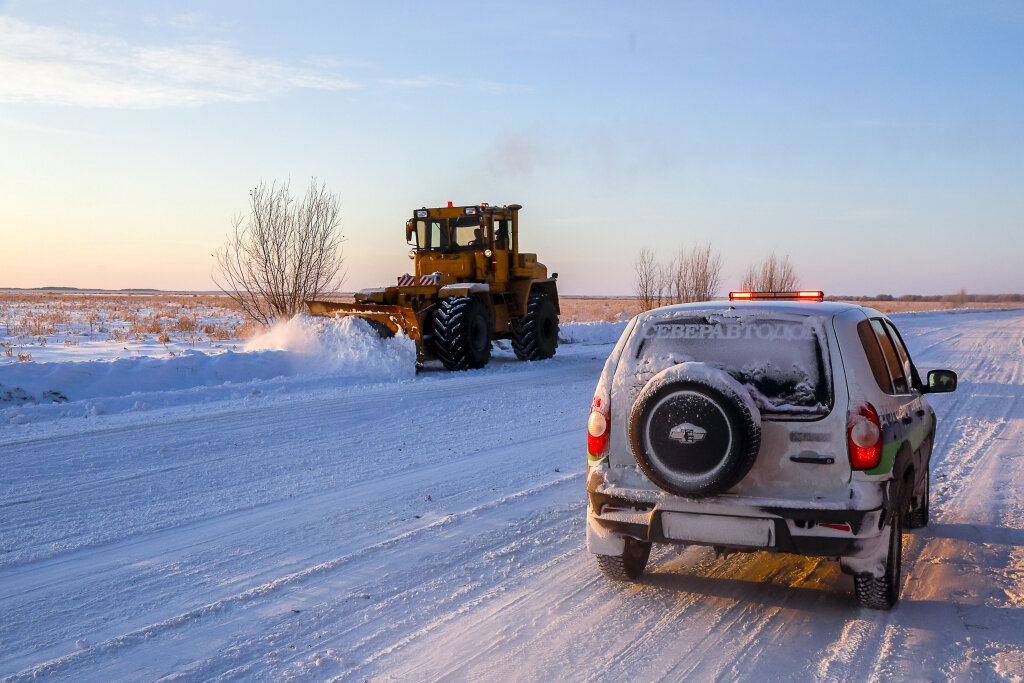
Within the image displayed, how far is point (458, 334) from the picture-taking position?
53.5ft

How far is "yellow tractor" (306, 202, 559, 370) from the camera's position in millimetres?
16422

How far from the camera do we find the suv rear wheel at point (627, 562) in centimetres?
504

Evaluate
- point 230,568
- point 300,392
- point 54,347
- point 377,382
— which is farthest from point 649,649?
point 54,347

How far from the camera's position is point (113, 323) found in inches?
1320

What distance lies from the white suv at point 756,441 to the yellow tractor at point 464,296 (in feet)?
38.1

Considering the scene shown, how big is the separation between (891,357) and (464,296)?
39.8 ft

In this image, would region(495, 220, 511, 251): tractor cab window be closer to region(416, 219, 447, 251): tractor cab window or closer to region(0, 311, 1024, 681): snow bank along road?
region(416, 219, 447, 251): tractor cab window

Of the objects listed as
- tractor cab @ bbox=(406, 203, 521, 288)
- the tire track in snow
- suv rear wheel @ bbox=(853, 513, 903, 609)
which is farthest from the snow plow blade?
suv rear wheel @ bbox=(853, 513, 903, 609)

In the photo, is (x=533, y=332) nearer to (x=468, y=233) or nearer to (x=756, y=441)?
(x=468, y=233)

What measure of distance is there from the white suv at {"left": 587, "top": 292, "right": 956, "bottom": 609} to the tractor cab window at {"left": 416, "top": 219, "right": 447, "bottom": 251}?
44.7 ft

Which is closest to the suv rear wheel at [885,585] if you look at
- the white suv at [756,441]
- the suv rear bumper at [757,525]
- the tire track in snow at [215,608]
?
the white suv at [756,441]

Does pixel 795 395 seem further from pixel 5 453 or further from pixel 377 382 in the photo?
pixel 377 382

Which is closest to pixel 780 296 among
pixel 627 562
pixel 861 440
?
pixel 861 440

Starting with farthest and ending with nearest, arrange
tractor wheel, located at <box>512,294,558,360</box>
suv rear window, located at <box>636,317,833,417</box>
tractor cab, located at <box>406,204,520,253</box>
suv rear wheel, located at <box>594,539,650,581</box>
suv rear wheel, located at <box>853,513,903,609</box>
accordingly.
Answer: tractor wheel, located at <box>512,294,558,360</box>
tractor cab, located at <box>406,204,520,253</box>
suv rear wheel, located at <box>594,539,650,581</box>
suv rear wheel, located at <box>853,513,903,609</box>
suv rear window, located at <box>636,317,833,417</box>
